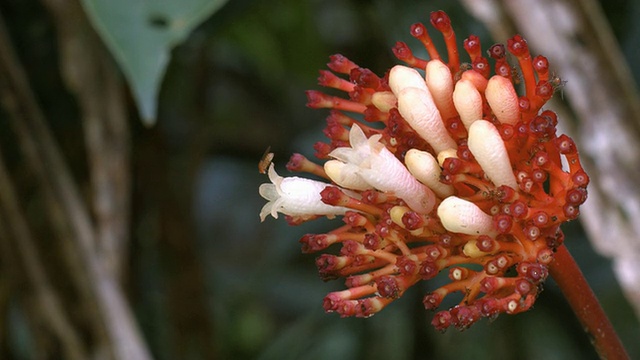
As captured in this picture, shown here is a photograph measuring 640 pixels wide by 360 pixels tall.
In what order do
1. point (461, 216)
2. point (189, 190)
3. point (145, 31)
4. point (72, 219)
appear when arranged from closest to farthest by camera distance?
point (461, 216) < point (145, 31) < point (72, 219) < point (189, 190)

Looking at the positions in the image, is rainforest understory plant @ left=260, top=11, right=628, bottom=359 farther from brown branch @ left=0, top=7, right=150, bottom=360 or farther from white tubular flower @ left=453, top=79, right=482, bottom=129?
brown branch @ left=0, top=7, right=150, bottom=360

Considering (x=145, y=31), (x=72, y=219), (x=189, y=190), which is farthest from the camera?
(x=189, y=190)

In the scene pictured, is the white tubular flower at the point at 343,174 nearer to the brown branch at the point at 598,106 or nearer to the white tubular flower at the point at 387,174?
the white tubular flower at the point at 387,174

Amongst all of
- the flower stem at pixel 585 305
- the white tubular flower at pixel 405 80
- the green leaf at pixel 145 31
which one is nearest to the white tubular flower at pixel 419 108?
the white tubular flower at pixel 405 80

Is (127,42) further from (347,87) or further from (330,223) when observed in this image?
(330,223)

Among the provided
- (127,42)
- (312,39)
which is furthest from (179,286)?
(127,42)

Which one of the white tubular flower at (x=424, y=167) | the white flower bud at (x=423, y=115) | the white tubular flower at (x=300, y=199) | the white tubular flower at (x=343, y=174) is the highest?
the white flower bud at (x=423, y=115)

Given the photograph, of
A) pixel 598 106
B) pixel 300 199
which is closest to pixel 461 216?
pixel 300 199

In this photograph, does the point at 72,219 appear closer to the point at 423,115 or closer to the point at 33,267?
the point at 33,267
